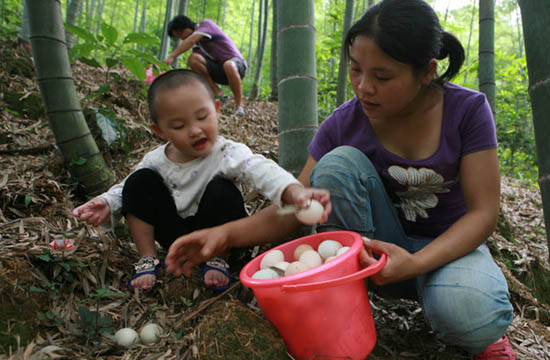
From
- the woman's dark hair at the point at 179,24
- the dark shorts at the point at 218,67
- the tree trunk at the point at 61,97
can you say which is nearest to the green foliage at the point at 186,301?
the tree trunk at the point at 61,97

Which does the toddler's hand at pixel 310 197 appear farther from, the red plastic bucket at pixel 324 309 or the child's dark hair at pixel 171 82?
the child's dark hair at pixel 171 82

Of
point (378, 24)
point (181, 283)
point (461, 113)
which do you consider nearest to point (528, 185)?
point (461, 113)

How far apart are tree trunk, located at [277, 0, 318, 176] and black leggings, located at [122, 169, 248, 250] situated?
46 centimetres

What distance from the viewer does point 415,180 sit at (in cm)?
151

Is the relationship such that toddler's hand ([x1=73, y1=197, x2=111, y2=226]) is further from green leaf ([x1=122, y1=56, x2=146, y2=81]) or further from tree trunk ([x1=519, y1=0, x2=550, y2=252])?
tree trunk ([x1=519, y1=0, x2=550, y2=252])

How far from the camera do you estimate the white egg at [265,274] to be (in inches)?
46.5

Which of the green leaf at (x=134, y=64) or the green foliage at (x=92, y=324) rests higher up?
the green leaf at (x=134, y=64)

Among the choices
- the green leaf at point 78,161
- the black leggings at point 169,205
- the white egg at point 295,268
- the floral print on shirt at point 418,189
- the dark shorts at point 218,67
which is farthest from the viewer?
the dark shorts at point 218,67

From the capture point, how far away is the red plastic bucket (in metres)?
1.04

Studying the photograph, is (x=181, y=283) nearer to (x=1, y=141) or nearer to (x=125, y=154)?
(x=125, y=154)

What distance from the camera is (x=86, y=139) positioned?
82.0 inches

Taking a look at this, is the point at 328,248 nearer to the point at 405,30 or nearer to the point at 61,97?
the point at 405,30

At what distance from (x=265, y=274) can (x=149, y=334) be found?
48 centimetres

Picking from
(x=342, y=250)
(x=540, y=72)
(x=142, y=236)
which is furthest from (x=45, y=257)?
(x=540, y=72)
